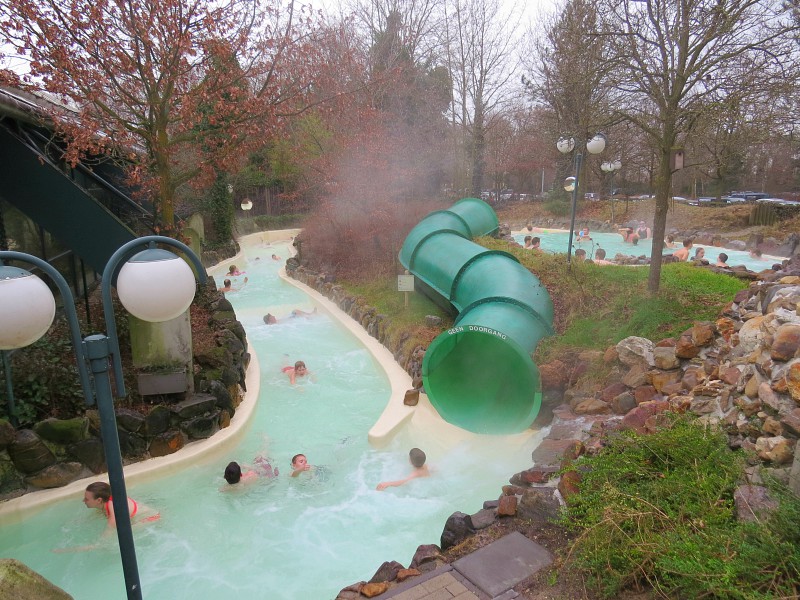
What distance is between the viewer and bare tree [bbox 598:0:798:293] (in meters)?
6.71

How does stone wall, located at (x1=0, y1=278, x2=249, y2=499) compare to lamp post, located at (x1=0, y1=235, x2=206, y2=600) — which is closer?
lamp post, located at (x1=0, y1=235, x2=206, y2=600)

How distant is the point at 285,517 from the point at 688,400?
4099 millimetres

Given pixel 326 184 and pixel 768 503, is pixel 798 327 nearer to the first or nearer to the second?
pixel 768 503

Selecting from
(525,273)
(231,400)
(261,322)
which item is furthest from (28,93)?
(525,273)

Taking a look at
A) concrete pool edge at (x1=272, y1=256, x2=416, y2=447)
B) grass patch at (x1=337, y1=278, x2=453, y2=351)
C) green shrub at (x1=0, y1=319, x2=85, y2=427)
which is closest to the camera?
green shrub at (x1=0, y1=319, x2=85, y2=427)

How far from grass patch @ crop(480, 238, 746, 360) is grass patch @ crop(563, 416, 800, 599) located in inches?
127

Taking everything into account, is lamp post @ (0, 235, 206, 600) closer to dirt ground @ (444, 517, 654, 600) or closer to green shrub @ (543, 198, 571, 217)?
dirt ground @ (444, 517, 654, 600)

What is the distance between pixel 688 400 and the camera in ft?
16.1

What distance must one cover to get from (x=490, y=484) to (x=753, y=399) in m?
2.86

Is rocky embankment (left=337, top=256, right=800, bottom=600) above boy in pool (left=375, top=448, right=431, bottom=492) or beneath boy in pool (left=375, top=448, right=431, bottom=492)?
above

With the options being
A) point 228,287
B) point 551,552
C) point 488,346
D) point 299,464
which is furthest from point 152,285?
point 228,287

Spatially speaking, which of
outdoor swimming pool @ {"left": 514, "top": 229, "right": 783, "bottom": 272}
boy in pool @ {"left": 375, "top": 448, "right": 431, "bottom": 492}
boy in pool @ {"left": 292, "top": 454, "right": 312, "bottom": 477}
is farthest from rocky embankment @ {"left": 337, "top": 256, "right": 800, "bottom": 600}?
outdoor swimming pool @ {"left": 514, "top": 229, "right": 783, "bottom": 272}

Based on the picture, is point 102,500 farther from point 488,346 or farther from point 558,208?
point 558,208

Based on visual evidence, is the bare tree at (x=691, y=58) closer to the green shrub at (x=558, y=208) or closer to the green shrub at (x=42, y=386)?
the green shrub at (x=42, y=386)
